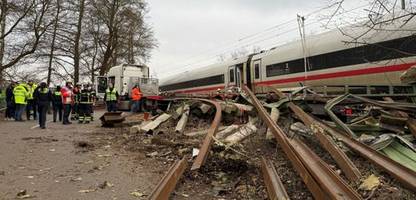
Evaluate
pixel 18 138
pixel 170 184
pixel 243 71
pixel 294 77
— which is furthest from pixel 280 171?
pixel 243 71

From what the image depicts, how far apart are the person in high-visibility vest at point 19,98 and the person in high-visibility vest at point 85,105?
243 centimetres

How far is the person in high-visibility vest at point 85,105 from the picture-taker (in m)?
16.2

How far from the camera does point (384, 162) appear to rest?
533 centimetres

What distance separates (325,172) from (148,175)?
9.04 ft

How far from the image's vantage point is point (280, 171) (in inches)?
236

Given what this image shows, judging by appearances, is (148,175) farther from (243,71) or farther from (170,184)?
(243,71)

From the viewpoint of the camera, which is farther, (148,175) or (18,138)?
(18,138)

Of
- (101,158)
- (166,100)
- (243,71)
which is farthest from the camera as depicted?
(243,71)

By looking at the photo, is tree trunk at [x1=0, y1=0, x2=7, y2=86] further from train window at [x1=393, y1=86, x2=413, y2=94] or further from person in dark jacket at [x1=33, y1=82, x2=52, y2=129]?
train window at [x1=393, y1=86, x2=413, y2=94]

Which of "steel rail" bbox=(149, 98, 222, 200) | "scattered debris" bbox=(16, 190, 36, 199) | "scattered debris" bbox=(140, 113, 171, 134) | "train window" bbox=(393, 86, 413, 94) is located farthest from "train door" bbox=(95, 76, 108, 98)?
"scattered debris" bbox=(16, 190, 36, 199)

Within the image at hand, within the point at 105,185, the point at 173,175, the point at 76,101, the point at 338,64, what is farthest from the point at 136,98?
the point at 173,175

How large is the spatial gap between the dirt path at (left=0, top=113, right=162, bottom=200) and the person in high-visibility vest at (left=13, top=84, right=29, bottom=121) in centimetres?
701

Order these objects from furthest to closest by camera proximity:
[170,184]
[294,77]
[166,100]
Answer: [166,100], [294,77], [170,184]

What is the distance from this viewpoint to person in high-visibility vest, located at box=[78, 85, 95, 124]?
16.2m
